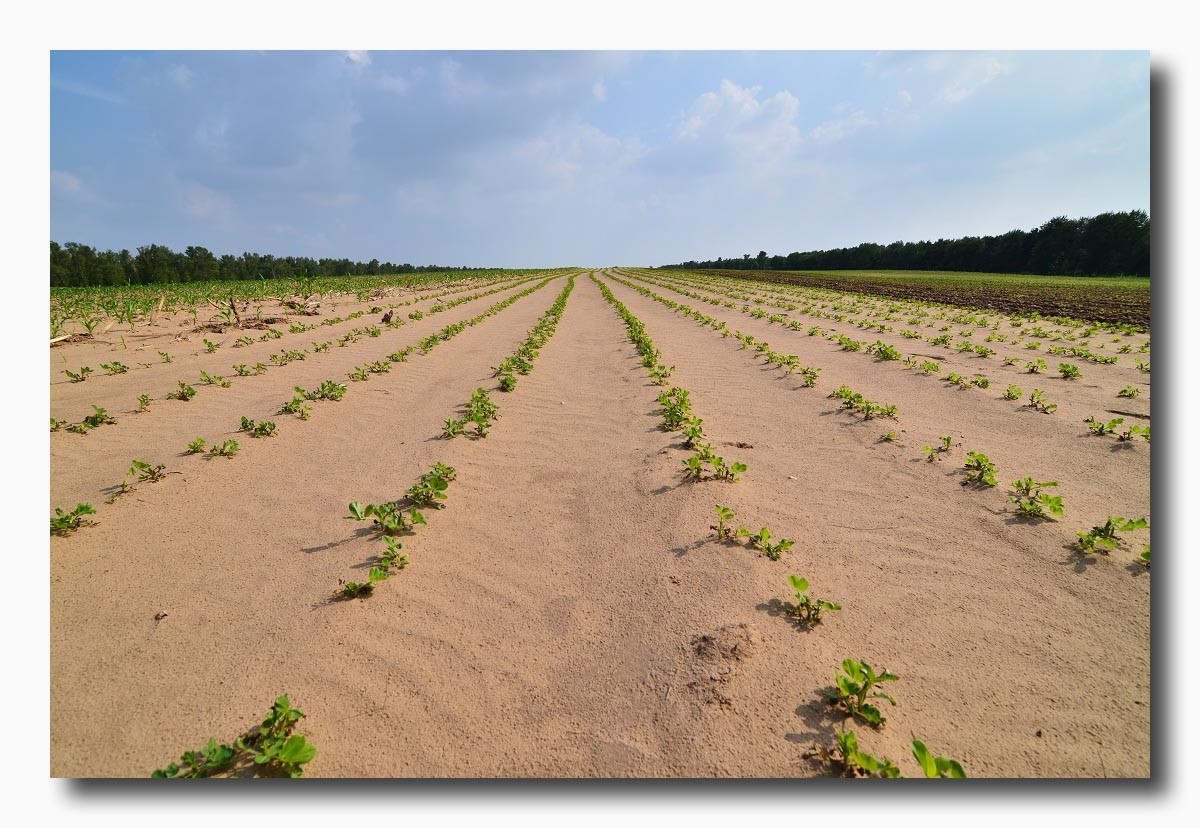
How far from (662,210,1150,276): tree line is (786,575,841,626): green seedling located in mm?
33581

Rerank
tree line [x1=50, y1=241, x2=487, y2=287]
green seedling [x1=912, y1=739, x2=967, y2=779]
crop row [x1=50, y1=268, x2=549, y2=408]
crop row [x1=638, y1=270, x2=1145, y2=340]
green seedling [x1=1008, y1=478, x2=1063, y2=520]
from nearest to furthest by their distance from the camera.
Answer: green seedling [x1=912, y1=739, x2=967, y2=779]
green seedling [x1=1008, y1=478, x2=1063, y2=520]
crop row [x1=50, y1=268, x2=549, y2=408]
crop row [x1=638, y1=270, x2=1145, y2=340]
tree line [x1=50, y1=241, x2=487, y2=287]

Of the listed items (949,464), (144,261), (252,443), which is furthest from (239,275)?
(949,464)

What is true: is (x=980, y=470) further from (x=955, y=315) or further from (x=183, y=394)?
(x=955, y=315)

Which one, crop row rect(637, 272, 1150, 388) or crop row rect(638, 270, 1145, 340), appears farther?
crop row rect(638, 270, 1145, 340)

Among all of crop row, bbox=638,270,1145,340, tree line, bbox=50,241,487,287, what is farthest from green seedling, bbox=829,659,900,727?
tree line, bbox=50,241,487,287

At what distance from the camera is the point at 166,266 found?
73.6 metres

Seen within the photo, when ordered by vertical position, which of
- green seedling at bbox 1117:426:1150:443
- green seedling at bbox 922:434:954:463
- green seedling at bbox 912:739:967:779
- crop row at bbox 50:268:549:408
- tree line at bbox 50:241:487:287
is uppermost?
tree line at bbox 50:241:487:287

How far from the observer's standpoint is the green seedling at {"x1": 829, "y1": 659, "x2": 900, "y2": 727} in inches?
87.7

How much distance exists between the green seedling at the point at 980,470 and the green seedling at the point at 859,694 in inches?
125

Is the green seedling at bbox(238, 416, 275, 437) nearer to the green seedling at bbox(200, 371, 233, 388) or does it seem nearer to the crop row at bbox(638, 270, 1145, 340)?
the green seedling at bbox(200, 371, 233, 388)

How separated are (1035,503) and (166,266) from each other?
10273 cm

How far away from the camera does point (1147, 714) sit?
237 centimetres

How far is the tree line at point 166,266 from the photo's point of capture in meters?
62.1

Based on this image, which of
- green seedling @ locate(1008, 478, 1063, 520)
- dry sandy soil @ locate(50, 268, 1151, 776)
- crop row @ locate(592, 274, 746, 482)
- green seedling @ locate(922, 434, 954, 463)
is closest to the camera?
dry sandy soil @ locate(50, 268, 1151, 776)
